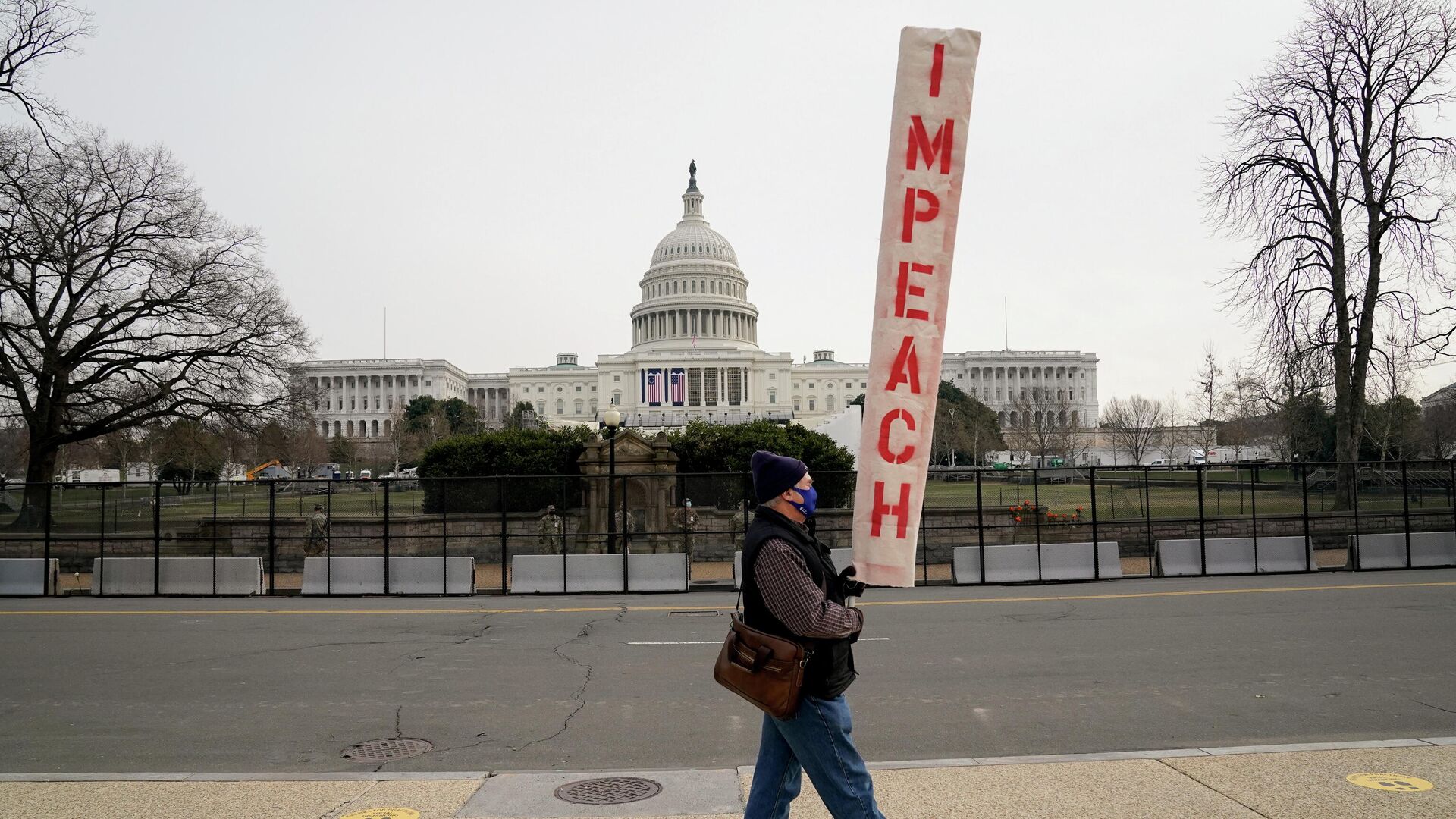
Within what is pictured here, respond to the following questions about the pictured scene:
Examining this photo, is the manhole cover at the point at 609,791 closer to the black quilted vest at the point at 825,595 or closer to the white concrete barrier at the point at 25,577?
the black quilted vest at the point at 825,595

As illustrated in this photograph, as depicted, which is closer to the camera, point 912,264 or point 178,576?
point 912,264

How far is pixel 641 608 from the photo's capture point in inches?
643

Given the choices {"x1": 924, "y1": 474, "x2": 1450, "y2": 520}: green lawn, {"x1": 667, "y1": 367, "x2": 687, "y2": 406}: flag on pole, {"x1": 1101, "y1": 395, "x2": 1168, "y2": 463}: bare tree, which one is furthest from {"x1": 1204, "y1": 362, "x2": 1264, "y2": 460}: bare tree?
{"x1": 667, "y1": 367, "x2": 687, "y2": 406}: flag on pole

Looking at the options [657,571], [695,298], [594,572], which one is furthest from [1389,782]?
[695,298]

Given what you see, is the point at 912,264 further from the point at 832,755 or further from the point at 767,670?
the point at 832,755

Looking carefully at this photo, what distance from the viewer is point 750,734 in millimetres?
7848

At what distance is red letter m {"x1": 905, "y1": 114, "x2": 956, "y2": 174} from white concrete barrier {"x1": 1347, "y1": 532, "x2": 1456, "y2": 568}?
789 inches

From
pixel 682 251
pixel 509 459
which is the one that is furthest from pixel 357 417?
pixel 509 459

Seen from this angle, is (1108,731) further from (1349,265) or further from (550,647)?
(1349,265)

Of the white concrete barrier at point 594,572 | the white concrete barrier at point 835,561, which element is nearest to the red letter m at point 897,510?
the white concrete barrier at point 835,561

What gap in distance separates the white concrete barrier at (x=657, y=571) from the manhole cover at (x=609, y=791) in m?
12.7

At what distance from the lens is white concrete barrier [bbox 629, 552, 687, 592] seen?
19188 mm

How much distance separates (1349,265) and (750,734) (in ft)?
103

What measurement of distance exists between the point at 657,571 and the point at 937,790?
45.0 feet
